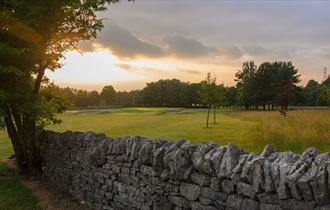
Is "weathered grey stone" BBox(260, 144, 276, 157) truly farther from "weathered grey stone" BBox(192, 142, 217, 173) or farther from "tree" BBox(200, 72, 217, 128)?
"tree" BBox(200, 72, 217, 128)

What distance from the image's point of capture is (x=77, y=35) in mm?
18250

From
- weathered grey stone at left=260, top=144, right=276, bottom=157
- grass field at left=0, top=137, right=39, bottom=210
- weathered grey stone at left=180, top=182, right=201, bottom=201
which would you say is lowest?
grass field at left=0, top=137, right=39, bottom=210

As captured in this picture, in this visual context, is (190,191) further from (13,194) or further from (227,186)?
(13,194)

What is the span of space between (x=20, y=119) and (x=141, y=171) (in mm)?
11126

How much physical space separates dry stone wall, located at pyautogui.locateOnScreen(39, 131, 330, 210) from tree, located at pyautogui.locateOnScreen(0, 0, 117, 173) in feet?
14.6

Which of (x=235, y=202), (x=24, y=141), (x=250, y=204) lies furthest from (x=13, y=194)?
(x=250, y=204)

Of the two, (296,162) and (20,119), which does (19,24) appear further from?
(296,162)

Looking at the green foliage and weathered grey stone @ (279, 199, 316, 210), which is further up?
weathered grey stone @ (279, 199, 316, 210)

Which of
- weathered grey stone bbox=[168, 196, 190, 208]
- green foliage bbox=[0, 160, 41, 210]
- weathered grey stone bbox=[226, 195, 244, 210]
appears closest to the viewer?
weathered grey stone bbox=[226, 195, 244, 210]

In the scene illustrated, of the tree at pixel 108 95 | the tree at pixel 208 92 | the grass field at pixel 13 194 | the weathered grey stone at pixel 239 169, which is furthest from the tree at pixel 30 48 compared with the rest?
the tree at pixel 108 95

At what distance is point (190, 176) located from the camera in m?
7.75

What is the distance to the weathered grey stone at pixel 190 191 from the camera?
7.61 meters

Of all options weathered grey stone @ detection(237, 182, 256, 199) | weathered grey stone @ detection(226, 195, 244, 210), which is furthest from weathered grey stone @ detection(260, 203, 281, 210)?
weathered grey stone @ detection(226, 195, 244, 210)

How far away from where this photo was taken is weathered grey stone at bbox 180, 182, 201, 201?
7.61 metres
